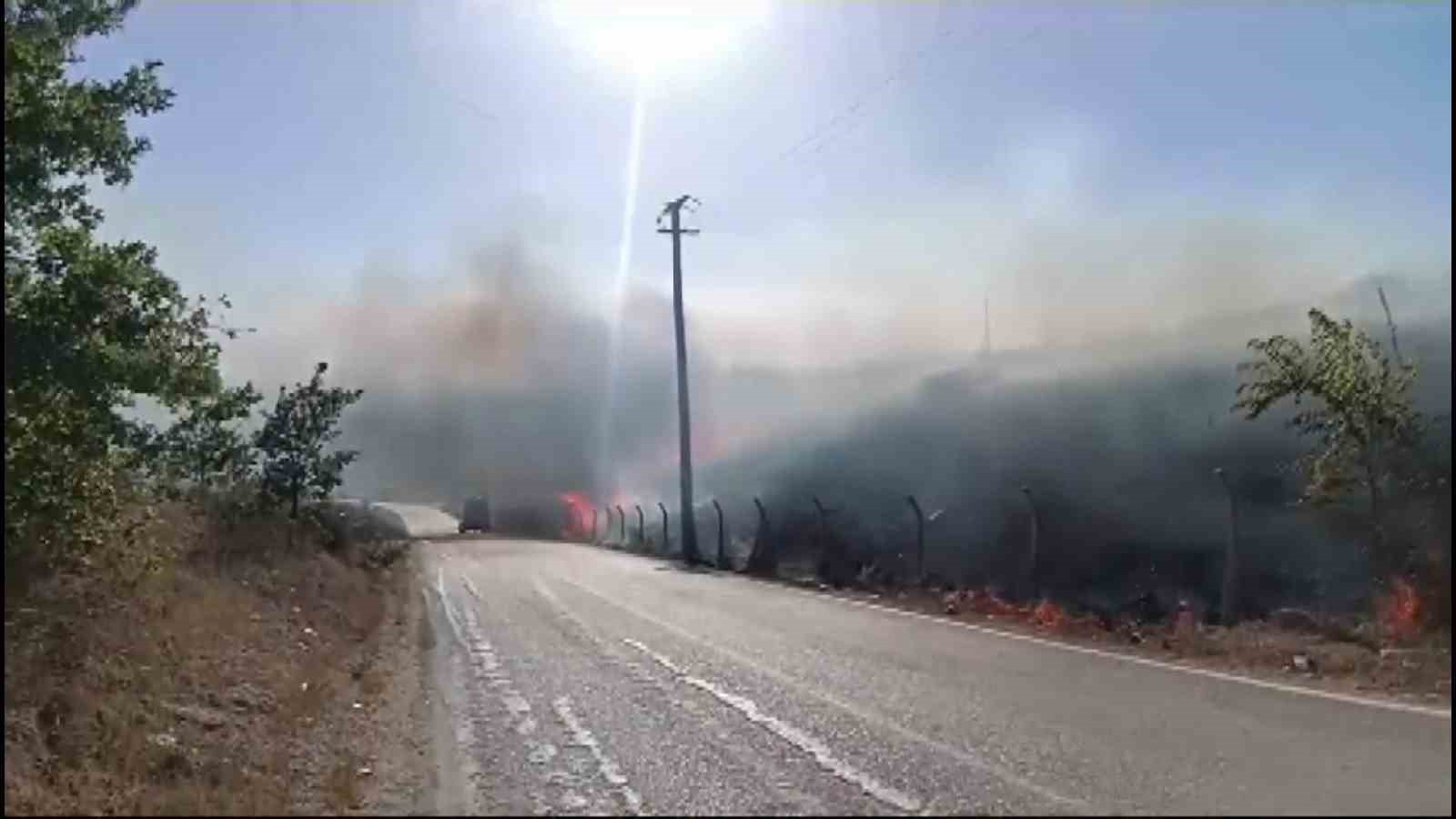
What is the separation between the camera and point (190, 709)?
11.9 m

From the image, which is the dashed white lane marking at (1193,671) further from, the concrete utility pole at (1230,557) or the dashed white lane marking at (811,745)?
the dashed white lane marking at (811,745)

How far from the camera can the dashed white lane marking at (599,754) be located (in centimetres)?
899

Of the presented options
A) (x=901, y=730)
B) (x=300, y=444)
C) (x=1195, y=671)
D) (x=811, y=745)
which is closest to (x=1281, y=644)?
(x=1195, y=671)

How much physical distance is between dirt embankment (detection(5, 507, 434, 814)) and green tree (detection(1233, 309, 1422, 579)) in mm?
10973

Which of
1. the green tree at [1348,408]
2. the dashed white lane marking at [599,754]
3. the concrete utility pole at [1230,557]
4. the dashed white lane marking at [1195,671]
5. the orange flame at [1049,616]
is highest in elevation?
Answer: the green tree at [1348,408]

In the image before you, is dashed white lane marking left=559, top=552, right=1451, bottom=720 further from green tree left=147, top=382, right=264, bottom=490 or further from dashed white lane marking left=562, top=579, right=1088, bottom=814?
green tree left=147, top=382, right=264, bottom=490

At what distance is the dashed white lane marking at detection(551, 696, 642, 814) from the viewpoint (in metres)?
8.99

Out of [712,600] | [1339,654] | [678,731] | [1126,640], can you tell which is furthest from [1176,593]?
[678,731]

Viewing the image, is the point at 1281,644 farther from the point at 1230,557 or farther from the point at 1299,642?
the point at 1230,557

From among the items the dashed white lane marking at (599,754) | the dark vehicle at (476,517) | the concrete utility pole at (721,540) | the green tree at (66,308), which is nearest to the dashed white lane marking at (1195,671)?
the dashed white lane marking at (599,754)

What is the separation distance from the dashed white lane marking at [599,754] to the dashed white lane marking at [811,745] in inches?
49.8

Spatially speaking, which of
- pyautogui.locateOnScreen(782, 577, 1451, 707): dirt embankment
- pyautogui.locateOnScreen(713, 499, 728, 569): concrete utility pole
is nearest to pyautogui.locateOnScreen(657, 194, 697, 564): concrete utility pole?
pyautogui.locateOnScreen(713, 499, 728, 569): concrete utility pole

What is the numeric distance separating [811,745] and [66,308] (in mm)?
6145

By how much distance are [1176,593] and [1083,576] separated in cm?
299
